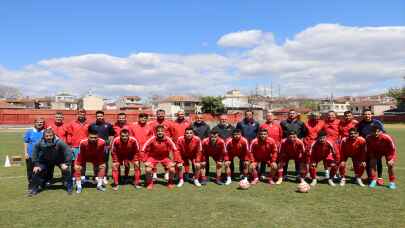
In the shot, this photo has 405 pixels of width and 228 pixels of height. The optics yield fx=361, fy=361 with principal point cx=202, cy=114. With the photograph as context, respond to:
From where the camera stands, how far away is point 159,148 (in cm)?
880

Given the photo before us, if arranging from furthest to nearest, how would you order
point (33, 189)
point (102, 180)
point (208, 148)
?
point (208, 148) < point (102, 180) < point (33, 189)

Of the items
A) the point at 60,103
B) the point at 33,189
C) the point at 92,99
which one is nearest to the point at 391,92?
the point at 92,99

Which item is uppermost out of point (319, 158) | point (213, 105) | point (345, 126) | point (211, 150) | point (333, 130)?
point (213, 105)

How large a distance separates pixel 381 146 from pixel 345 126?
45.7 inches

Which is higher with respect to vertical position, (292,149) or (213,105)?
(213,105)

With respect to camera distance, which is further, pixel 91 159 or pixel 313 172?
pixel 313 172

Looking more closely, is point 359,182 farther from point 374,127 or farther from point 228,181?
point 228,181

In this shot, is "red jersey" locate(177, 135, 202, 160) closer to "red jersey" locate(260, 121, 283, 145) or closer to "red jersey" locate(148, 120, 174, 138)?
"red jersey" locate(148, 120, 174, 138)

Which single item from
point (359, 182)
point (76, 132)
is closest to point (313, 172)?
point (359, 182)

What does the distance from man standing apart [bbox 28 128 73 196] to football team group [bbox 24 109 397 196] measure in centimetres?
2

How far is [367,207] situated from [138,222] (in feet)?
13.6

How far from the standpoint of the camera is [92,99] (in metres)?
80.9

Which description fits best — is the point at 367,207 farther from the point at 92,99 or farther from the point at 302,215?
the point at 92,99

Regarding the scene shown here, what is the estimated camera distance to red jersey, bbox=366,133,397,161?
860cm
